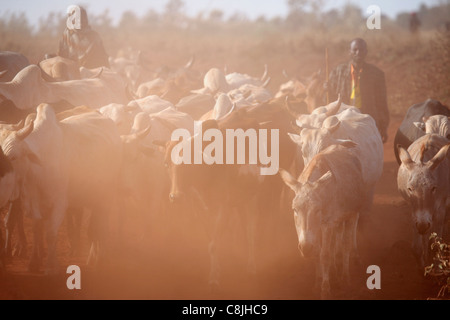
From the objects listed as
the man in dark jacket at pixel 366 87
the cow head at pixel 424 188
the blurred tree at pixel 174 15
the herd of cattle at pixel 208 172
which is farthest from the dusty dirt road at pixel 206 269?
the blurred tree at pixel 174 15

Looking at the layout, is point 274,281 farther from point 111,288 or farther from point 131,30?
point 131,30

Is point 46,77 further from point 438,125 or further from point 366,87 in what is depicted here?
point 438,125

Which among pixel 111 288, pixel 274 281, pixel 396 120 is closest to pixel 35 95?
pixel 111 288

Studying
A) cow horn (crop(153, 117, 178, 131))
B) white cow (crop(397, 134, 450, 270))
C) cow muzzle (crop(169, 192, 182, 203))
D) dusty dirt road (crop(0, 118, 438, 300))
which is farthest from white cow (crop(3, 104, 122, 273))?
white cow (crop(397, 134, 450, 270))

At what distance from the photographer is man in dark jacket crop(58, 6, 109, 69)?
42.4 ft

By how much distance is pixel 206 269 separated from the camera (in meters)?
7.95

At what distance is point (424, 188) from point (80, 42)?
26.2ft

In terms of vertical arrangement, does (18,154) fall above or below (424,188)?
above

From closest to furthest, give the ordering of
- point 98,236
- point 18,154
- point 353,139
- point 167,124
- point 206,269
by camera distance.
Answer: point 18,154 → point 206,269 → point 98,236 → point 353,139 → point 167,124

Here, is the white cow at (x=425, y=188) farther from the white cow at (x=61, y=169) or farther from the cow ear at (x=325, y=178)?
the white cow at (x=61, y=169)

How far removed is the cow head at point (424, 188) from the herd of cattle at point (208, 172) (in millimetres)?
11

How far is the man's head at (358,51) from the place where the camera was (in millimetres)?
11078

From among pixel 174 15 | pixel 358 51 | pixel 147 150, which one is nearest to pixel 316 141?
pixel 147 150

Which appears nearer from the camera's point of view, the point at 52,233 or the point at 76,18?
the point at 52,233
